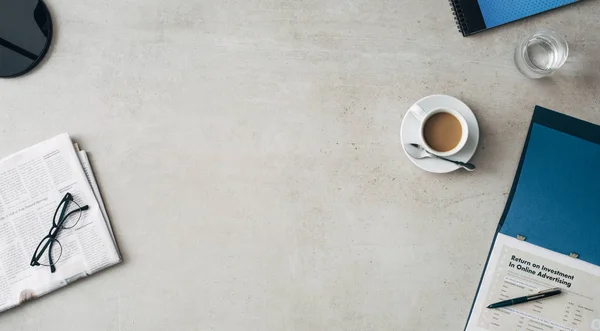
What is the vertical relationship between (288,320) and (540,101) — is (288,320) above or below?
below

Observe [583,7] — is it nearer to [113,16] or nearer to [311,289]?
[311,289]

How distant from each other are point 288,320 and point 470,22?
75cm

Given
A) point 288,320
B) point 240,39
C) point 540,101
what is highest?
point 240,39

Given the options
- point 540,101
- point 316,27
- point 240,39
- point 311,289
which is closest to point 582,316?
point 540,101

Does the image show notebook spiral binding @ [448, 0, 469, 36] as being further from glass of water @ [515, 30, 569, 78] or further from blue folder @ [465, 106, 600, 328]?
blue folder @ [465, 106, 600, 328]

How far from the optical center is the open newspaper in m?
1.07

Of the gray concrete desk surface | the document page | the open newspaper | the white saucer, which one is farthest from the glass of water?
the open newspaper

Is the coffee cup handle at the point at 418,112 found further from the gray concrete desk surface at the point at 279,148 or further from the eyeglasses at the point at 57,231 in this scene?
the eyeglasses at the point at 57,231

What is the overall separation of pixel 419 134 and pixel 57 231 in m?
0.79

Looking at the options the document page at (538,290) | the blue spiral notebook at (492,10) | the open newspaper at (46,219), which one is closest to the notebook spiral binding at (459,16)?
the blue spiral notebook at (492,10)

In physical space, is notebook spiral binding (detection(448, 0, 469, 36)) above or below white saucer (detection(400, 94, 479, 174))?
above

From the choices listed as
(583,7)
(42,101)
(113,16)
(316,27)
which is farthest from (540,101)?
(42,101)

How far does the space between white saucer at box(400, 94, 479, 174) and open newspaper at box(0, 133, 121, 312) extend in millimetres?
668

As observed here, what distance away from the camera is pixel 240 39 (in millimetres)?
1102
